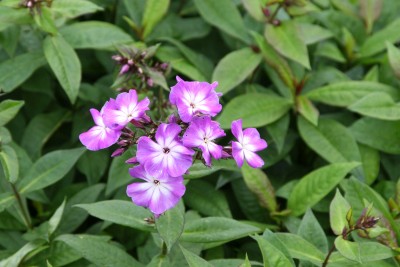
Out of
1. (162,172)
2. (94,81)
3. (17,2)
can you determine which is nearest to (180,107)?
(162,172)

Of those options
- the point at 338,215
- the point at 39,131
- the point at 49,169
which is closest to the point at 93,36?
the point at 39,131

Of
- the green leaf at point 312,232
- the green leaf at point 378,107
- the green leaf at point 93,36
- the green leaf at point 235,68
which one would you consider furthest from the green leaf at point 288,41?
the green leaf at point 312,232

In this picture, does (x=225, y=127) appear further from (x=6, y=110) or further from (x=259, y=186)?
(x=6, y=110)

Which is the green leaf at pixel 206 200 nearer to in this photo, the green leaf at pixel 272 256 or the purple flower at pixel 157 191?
the green leaf at pixel 272 256

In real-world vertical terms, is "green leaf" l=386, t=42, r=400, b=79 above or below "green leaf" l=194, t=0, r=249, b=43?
below

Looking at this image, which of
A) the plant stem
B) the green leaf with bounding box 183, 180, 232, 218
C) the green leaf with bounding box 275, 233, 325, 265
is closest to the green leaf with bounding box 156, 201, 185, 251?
the green leaf with bounding box 275, 233, 325, 265

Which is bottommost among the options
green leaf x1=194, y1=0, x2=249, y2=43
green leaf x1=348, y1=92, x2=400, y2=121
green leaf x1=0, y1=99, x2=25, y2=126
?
green leaf x1=348, y1=92, x2=400, y2=121

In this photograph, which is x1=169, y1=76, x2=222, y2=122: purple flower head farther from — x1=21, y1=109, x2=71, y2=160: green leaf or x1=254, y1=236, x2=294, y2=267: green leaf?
x1=21, y1=109, x2=71, y2=160: green leaf
